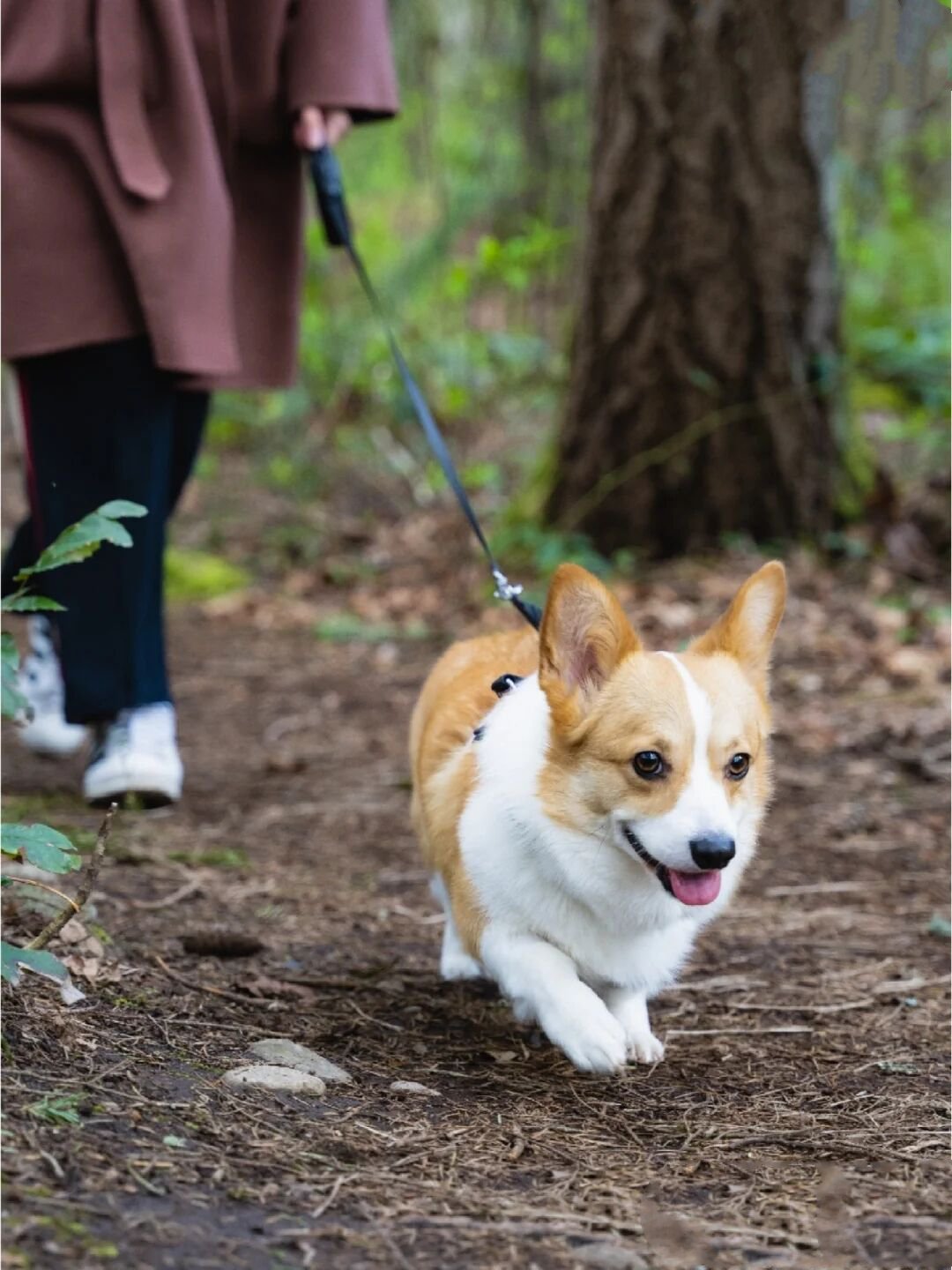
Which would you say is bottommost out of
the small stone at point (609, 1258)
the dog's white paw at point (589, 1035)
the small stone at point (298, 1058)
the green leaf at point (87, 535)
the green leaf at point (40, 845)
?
the dog's white paw at point (589, 1035)

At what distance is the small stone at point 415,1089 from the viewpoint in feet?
7.95

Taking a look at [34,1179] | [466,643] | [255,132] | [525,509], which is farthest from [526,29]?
[34,1179]

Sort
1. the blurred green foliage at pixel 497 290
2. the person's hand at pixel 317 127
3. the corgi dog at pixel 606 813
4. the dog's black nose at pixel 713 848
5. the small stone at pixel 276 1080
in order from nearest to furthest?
the small stone at pixel 276 1080
the dog's black nose at pixel 713 848
the corgi dog at pixel 606 813
the person's hand at pixel 317 127
the blurred green foliage at pixel 497 290

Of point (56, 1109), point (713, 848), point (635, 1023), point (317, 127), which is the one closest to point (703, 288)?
point (317, 127)

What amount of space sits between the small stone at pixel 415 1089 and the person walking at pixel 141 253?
1740 mm

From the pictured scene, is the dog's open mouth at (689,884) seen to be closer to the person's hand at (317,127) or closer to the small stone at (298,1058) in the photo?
the small stone at (298,1058)

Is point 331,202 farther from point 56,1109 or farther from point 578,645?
point 56,1109

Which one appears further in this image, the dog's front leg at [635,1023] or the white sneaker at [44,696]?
the white sneaker at [44,696]

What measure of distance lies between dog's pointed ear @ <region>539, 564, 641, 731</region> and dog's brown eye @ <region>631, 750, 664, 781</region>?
0.15m

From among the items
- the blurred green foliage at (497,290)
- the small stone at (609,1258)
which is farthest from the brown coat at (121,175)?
the blurred green foliage at (497,290)

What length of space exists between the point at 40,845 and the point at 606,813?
963mm

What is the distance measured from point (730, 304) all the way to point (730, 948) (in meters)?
3.80

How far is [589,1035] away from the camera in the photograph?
252cm

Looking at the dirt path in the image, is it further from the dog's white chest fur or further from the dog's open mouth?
Result: the dog's open mouth
